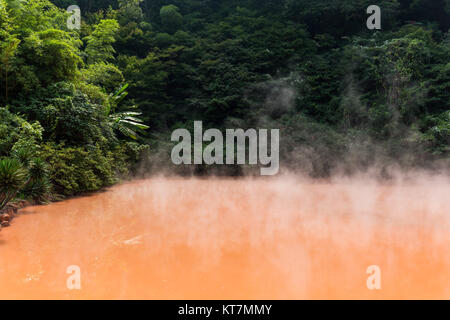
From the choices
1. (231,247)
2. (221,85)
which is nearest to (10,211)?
(231,247)

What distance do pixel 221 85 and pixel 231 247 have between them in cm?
1172

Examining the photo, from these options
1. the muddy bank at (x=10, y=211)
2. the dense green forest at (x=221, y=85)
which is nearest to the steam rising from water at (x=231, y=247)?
the muddy bank at (x=10, y=211)

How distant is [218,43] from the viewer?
16875 millimetres

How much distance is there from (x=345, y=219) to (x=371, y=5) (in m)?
13.6

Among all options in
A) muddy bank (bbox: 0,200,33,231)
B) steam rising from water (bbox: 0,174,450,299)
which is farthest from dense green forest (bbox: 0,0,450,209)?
steam rising from water (bbox: 0,174,450,299)

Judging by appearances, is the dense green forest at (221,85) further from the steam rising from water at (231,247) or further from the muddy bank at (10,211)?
the steam rising from water at (231,247)

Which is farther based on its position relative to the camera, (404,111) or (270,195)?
(404,111)

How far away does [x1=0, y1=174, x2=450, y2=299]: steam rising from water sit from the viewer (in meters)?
3.17

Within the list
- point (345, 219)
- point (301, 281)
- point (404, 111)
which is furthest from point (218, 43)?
point (301, 281)

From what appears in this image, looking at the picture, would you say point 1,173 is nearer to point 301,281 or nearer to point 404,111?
point 301,281

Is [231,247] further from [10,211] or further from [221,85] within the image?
[221,85]

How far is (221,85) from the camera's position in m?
15.3

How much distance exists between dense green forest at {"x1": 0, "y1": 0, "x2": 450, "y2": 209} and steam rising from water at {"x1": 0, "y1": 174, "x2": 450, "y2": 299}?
132 cm

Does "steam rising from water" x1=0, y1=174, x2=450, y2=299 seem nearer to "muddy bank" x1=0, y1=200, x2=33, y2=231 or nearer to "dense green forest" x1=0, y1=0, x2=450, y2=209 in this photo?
"muddy bank" x1=0, y1=200, x2=33, y2=231
